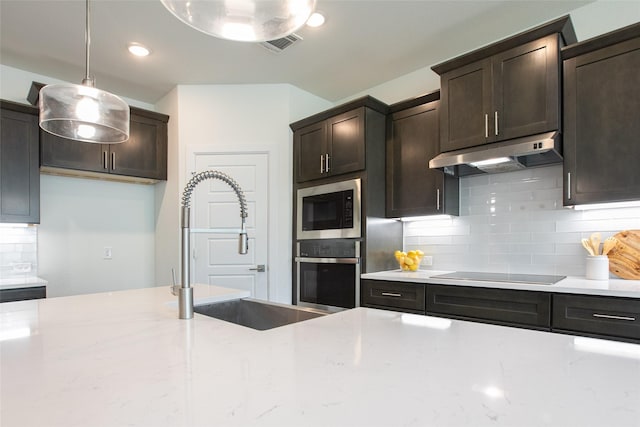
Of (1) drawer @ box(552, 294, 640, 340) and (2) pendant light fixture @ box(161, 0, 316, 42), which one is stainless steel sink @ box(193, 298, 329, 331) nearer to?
(2) pendant light fixture @ box(161, 0, 316, 42)

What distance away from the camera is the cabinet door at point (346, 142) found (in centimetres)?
297

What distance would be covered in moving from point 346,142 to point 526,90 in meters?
1.34

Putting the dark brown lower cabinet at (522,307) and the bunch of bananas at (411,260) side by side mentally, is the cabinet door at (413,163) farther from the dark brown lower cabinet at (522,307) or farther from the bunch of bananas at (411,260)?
the dark brown lower cabinet at (522,307)

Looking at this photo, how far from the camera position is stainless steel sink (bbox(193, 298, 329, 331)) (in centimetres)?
159

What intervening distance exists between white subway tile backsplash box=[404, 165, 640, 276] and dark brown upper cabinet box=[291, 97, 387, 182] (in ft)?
2.76

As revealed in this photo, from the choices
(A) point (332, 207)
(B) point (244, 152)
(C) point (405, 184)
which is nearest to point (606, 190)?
(C) point (405, 184)

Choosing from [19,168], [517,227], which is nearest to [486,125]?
[517,227]

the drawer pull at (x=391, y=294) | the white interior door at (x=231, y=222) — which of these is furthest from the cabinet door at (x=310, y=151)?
A: the drawer pull at (x=391, y=294)

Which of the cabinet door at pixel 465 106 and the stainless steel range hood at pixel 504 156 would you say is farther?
the cabinet door at pixel 465 106

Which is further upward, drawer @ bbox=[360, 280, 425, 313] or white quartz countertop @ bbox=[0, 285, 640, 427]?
white quartz countertop @ bbox=[0, 285, 640, 427]

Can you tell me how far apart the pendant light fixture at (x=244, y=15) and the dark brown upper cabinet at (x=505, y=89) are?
1726 millimetres

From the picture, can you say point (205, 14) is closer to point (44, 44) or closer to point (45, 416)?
point (45, 416)

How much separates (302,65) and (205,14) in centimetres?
228

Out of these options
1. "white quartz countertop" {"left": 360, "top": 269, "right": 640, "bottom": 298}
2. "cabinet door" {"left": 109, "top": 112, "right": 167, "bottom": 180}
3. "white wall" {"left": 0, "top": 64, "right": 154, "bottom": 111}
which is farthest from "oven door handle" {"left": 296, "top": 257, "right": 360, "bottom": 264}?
"white wall" {"left": 0, "top": 64, "right": 154, "bottom": 111}
